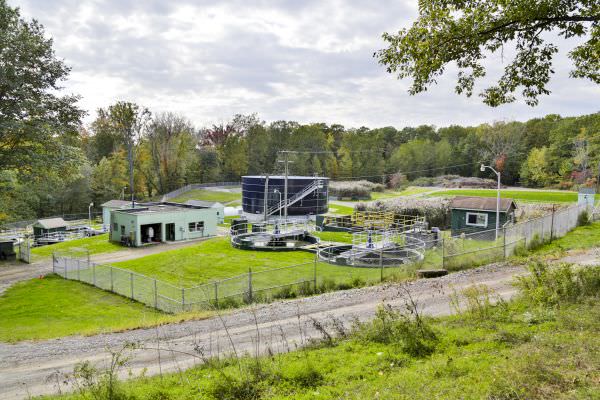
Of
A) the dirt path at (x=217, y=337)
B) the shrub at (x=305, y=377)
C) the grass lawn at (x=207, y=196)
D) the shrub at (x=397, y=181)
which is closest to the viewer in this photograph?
the shrub at (x=305, y=377)

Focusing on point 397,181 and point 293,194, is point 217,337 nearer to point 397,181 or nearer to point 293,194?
point 293,194

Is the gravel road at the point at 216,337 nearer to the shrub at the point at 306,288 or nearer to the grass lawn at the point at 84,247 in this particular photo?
the shrub at the point at 306,288

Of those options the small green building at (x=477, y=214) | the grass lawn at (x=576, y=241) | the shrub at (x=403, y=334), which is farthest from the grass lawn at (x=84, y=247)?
the grass lawn at (x=576, y=241)

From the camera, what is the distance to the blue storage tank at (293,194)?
56188 millimetres

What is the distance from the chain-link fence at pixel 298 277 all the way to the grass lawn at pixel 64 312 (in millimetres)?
745

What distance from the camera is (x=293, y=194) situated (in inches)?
2249

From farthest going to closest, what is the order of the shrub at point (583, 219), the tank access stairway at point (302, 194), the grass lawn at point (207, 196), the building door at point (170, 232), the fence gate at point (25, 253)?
the grass lawn at point (207, 196) → the tank access stairway at point (302, 194) → the building door at point (170, 232) → the fence gate at point (25, 253) → the shrub at point (583, 219)

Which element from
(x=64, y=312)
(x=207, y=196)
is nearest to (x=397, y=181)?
(x=207, y=196)

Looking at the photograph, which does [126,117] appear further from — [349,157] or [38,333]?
[38,333]

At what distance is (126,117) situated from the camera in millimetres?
73250

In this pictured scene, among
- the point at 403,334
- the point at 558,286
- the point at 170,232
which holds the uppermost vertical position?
the point at 558,286

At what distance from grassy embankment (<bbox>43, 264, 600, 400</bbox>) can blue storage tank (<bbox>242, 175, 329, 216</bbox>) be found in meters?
45.9

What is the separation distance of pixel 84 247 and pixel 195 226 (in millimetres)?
10345

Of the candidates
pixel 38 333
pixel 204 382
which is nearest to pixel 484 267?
pixel 204 382
